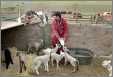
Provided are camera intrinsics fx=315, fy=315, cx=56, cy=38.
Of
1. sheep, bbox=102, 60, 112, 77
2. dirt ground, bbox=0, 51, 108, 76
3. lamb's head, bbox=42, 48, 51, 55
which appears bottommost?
dirt ground, bbox=0, 51, 108, 76

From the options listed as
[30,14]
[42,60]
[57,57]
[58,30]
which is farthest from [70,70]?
[30,14]

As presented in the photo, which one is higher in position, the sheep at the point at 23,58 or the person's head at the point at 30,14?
the person's head at the point at 30,14

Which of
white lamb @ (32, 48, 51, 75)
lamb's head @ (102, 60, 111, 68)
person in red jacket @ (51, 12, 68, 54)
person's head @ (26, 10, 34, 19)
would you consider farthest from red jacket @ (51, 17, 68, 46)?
lamb's head @ (102, 60, 111, 68)

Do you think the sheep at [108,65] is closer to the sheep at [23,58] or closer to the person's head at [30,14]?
the sheep at [23,58]

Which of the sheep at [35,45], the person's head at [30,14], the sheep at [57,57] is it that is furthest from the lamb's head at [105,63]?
the person's head at [30,14]

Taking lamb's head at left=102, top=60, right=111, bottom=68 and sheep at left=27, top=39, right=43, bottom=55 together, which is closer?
lamb's head at left=102, top=60, right=111, bottom=68

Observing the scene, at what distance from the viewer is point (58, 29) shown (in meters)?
3.04

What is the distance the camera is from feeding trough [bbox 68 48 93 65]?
3039 millimetres

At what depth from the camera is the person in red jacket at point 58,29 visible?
3.02 metres

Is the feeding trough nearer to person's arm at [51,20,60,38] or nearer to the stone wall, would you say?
the stone wall

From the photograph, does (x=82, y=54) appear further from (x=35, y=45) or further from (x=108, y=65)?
(x=35, y=45)

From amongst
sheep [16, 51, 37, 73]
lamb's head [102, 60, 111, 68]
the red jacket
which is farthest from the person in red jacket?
lamb's head [102, 60, 111, 68]

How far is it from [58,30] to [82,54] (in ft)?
1.08

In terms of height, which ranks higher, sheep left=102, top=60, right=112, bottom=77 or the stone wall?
the stone wall
